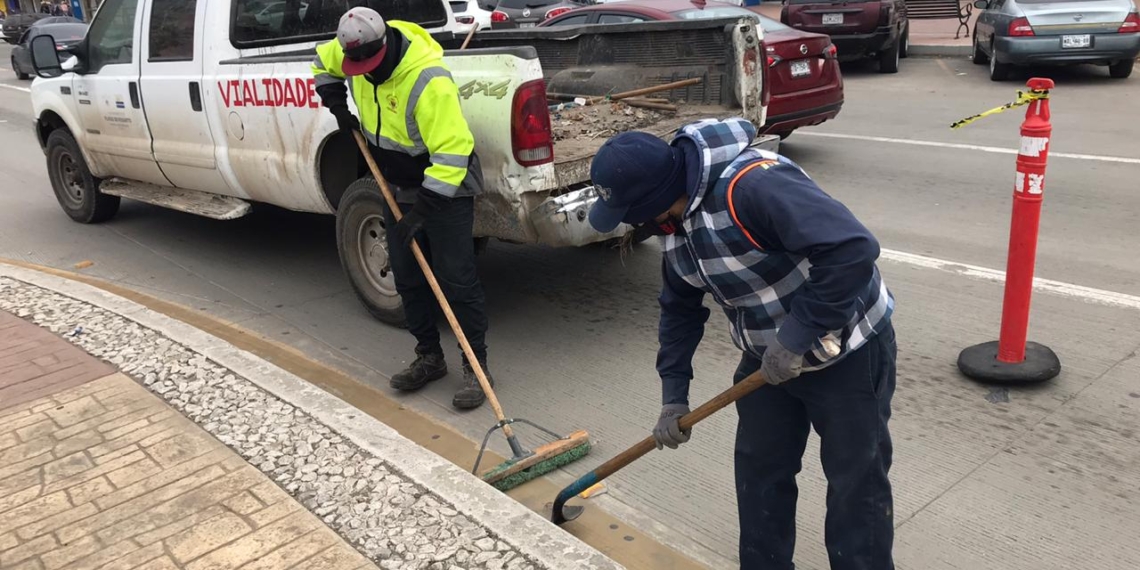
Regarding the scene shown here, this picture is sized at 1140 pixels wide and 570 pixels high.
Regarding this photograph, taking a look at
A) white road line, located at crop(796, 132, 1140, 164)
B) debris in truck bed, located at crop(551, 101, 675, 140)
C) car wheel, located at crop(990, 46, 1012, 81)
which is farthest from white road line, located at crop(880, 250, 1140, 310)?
car wheel, located at crop(990, 46, 1012, 81)

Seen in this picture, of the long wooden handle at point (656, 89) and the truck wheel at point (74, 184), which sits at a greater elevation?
the long wooden handle at point (656, 89)

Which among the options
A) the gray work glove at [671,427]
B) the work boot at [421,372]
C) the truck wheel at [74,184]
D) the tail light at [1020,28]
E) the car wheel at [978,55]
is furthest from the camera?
the car wheel at [978,55]

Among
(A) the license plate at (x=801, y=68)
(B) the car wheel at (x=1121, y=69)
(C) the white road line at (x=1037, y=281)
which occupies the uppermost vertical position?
(A) the license plate at (x=801, y=68)

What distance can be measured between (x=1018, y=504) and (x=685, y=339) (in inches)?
59.6

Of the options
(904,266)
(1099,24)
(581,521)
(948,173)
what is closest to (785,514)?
(581,521)

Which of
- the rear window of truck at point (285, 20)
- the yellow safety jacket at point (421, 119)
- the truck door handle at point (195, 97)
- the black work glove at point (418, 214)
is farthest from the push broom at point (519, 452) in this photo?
the truck door handle at point (195, 97)

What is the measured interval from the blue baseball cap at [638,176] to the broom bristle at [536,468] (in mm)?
1552

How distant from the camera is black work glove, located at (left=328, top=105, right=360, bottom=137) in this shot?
191 inches

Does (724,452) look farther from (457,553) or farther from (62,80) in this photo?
(62,80)

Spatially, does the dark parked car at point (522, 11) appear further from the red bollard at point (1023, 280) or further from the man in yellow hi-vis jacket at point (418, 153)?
the red bollard at point (1023, 280)

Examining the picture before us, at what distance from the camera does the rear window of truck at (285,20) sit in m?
6.16

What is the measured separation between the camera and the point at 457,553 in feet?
10.5

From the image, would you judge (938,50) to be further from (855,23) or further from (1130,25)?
(1130,25)

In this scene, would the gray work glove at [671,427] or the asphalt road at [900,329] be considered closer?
the gray work glove at [671,427]
